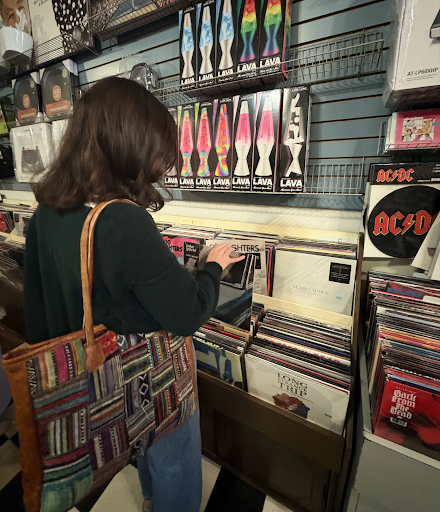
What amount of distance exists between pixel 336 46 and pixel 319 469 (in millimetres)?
1873

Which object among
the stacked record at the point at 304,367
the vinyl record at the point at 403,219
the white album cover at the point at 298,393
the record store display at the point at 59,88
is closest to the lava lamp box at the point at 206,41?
the vinyl record at the point at 403,219

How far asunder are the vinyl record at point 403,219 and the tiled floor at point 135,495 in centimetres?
135

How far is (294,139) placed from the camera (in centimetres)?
120

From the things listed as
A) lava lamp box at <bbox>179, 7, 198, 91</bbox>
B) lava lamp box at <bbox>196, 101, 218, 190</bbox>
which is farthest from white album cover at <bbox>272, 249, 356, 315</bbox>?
lava lamp box at <bbox>179, 7, 198, 91</bbox>

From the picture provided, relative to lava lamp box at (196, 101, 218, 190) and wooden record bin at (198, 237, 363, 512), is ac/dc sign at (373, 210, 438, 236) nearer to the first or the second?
wooden record bin at (198, 237, 363, 512)

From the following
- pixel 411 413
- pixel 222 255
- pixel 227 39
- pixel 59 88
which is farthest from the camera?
pixel 59 88

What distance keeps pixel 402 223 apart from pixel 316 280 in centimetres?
43

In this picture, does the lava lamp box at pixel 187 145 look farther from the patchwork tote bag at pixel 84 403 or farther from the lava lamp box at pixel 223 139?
the patchwork tote bag at pixel 84 403

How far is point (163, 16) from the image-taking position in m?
1.52

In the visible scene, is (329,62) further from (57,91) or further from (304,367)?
(57,91)

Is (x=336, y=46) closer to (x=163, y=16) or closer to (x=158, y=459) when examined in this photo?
(x=163, y=16)

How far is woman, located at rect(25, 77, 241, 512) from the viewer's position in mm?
603

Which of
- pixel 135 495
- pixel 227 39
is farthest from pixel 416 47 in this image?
pixel 135 495

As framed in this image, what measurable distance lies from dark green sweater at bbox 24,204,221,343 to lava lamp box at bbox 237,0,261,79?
1.00 m
